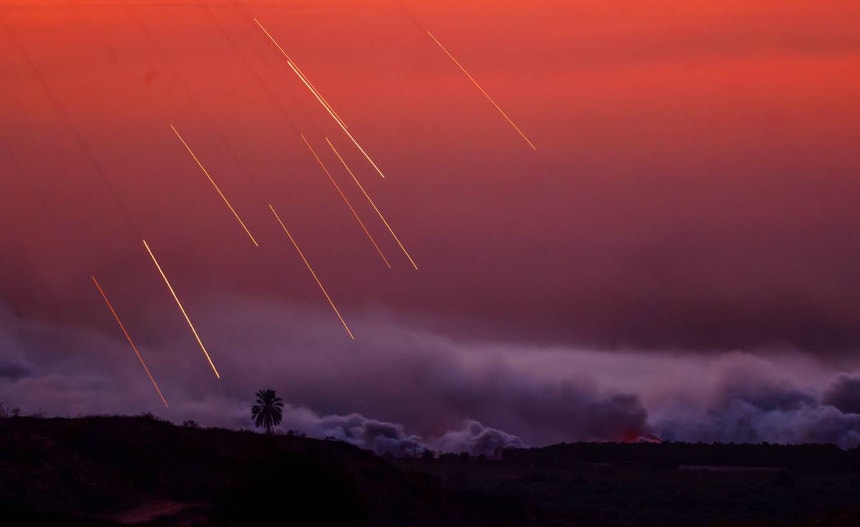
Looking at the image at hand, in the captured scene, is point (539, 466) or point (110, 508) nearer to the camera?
point (110, 508)

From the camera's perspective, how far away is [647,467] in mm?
158875

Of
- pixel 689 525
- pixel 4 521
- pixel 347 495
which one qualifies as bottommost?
pixel 689 525

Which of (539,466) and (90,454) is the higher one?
(90,454)

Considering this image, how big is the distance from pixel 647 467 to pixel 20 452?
328 ft

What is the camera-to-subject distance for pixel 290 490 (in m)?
64.3

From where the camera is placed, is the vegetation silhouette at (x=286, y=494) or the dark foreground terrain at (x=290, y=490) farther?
the dark foreground terrain at (x=290, y=490)

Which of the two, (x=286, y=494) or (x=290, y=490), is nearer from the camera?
(x=286, y=494)

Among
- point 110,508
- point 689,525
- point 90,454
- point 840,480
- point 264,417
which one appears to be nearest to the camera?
point 110,508

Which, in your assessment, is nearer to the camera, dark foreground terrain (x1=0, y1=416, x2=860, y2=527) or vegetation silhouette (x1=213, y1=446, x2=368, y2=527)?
vegetation silhouette (x1=213, y1=446, x2=368, y2=527)

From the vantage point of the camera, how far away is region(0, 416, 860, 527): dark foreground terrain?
65.2m

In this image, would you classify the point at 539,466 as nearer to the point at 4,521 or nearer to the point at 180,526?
the point at 180,526

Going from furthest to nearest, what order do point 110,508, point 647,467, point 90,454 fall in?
point 647,467 → point 90,454 → point 110,508

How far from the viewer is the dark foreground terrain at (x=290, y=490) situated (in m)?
65.2

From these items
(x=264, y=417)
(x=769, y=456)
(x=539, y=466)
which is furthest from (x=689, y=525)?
(x=769, y=456)
